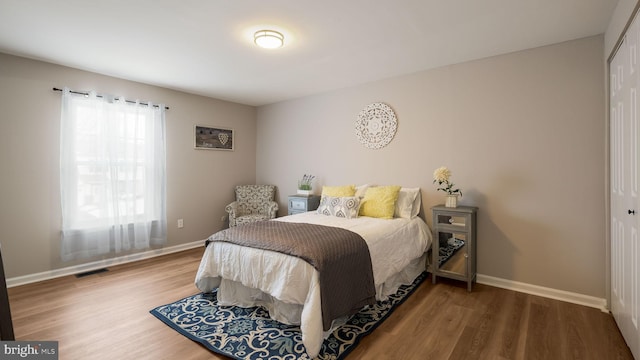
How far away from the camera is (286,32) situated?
258 centimetres

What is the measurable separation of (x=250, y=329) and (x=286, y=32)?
2465mm

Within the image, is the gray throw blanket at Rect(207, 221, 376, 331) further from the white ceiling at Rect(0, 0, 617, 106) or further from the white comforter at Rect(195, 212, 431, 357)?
the white ceiling at Rect(0, 0, 617, 106)

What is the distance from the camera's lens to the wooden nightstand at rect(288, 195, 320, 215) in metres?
4.38

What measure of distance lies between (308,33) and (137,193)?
3.14 m

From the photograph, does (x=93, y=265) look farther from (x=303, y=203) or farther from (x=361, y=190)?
(x=361, y=190)

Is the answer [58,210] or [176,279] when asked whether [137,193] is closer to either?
[58,210]

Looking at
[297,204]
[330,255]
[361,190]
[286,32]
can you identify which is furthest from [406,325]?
[286,32]

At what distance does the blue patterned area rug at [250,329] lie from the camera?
1987 mm

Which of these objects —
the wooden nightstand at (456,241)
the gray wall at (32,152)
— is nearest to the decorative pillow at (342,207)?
the wooden nightstand at (456,241)

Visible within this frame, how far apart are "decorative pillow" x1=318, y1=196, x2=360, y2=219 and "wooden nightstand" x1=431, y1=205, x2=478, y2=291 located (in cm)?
87

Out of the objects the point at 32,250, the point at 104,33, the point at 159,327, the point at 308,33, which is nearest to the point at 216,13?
the point at 308,33

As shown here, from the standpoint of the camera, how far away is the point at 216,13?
2.28m

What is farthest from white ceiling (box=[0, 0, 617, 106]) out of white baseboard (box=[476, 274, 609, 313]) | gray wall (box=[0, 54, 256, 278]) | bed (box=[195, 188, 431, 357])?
white baseboard (box=[476, 274, 609, 313])

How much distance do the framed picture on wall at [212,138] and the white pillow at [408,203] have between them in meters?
3.08
